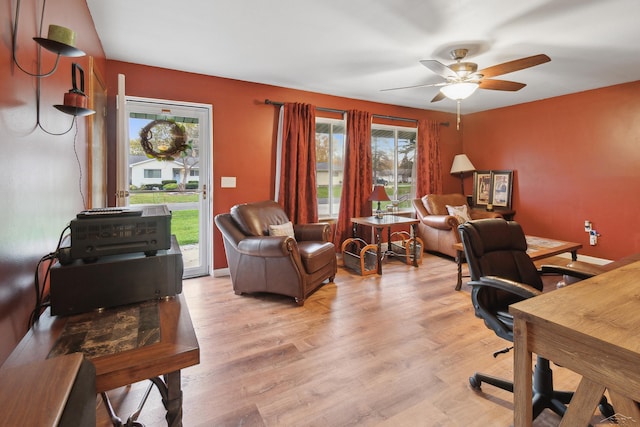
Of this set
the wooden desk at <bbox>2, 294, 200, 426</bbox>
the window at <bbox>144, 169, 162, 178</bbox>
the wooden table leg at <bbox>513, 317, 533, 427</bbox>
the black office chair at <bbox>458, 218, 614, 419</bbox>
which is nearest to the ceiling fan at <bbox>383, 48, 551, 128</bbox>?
the black office chair at <bbox>458, 218, 614, 419</bbox>

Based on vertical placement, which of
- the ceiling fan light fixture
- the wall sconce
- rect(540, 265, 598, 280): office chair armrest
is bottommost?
rect(540, 265, 598, 280): office chair armrest

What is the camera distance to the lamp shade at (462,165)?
18.5 ft

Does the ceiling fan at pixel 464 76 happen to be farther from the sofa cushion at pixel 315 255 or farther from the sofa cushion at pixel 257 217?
the sofa cushion at pixel 257 217

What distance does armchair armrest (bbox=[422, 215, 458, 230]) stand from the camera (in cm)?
436

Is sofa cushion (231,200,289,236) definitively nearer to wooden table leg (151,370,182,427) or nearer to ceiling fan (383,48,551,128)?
ceiling fan (383,48,551,128)

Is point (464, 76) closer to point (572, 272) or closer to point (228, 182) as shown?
point (572, 272)

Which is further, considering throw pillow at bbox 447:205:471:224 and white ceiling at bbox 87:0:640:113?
throw pillow at bbox 447:205:471:224

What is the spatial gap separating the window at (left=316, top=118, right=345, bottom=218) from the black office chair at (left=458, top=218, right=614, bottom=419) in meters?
2.94

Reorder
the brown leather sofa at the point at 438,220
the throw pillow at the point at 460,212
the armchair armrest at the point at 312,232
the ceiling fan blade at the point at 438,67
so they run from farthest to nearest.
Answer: the throw pillow at the point at 460,212
the brown leather sofa at the point at 438,220
the armchair armrest at the point at 312,232
the ceiling fan blade at the point at 438,67

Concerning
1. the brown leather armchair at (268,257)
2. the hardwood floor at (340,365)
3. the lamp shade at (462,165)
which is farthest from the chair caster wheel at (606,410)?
the lamp shade at (462,165)

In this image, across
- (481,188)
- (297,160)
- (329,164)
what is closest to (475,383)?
(297,160)

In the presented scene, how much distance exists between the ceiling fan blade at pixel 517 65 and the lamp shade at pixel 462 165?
Result: 2951mm

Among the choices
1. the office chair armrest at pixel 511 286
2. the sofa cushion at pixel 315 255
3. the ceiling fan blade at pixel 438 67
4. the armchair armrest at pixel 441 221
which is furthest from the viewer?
the armchair armrest at pixel 441 221

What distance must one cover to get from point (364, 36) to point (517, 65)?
1.29 m
